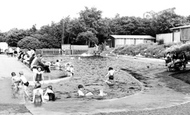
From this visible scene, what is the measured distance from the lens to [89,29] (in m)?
69.9

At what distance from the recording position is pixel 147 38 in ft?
231

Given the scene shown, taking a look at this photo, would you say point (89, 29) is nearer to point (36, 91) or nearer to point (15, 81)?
point (15, 81)

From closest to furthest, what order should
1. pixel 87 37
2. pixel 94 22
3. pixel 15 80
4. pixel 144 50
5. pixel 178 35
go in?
1. pixel 15 80
2. pixel 178 35
3. pixel 144 50
4. pixel 87 37
5. pixel 94 22

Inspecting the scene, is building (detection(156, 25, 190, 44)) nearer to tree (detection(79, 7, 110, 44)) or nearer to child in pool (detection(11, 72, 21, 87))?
tree (detection(79, 7, 110, 44))

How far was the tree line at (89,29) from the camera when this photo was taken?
67.4 meters

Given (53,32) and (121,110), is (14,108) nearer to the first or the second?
(121,110)

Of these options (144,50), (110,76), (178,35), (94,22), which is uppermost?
(94,22)

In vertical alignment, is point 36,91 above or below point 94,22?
below

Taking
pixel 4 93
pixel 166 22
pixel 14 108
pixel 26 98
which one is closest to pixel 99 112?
pixel 14 108

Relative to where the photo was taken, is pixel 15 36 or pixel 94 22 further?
pixel 15 36

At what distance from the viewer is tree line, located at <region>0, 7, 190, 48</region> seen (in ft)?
221

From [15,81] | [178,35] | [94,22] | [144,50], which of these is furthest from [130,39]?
[15,81]

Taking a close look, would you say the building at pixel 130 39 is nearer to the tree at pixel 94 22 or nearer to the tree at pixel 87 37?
the tree at pixel 94 22

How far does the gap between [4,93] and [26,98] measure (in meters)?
1.64
